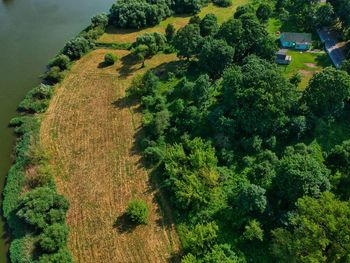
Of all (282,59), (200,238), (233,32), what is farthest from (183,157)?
(282,59)

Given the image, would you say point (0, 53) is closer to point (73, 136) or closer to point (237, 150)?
point (73, 136)

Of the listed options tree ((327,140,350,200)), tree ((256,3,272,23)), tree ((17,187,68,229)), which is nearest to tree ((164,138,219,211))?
tree ((17,187,68,229))

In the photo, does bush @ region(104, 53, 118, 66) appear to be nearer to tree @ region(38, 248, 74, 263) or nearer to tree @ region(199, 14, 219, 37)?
tree @ region(199, 14, 219, 37)

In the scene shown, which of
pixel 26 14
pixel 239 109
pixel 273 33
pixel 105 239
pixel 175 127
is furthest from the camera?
pixel 26 14

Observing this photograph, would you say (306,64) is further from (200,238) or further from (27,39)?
(27,39)

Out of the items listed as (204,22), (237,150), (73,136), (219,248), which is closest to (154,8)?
(204,22)

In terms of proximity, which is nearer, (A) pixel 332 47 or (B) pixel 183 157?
(B) pixel 183 157

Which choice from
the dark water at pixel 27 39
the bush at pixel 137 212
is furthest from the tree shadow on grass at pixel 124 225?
the dark water at pixel 27 39
